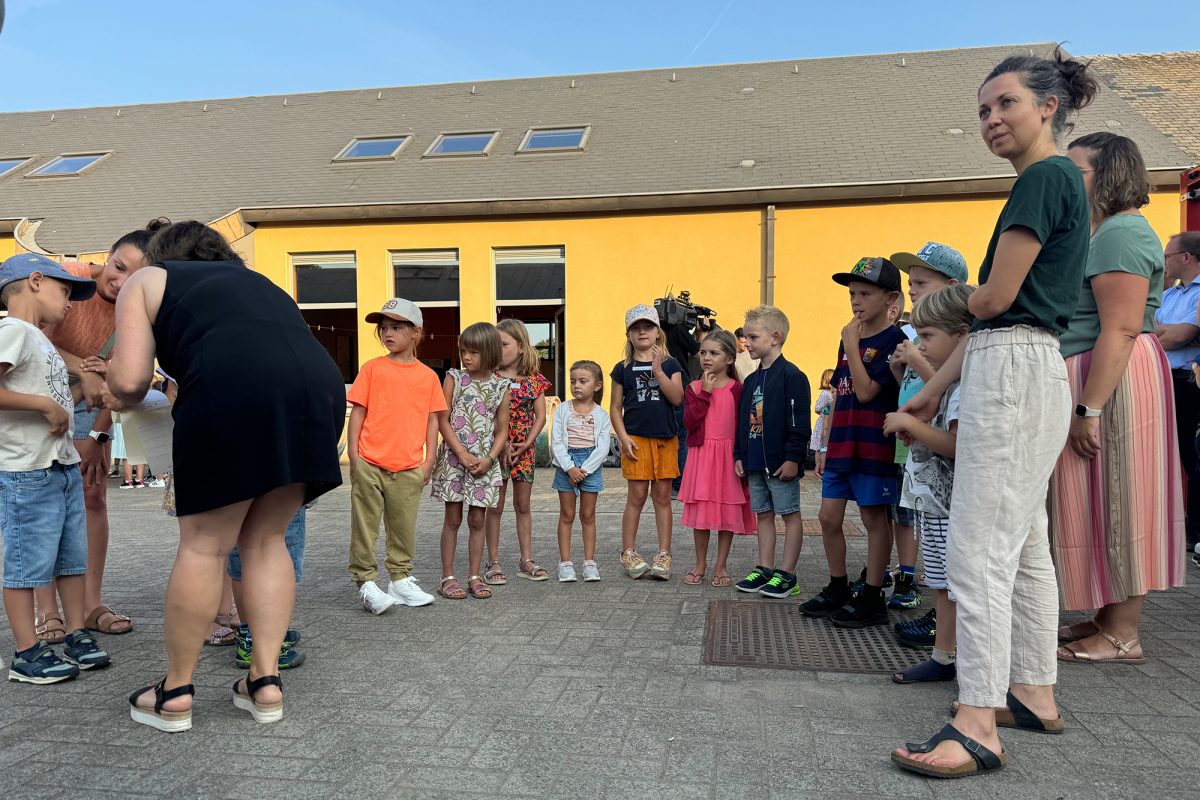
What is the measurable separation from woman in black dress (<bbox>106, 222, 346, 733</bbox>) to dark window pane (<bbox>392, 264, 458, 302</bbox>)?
1121cm

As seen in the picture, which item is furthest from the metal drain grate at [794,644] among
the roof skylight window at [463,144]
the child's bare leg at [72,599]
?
the roof skylight window at [463,144]

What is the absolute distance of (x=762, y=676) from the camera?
3420 mm

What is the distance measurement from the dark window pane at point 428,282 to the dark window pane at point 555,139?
304 cm

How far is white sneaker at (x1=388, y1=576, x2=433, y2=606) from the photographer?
4.73 metres

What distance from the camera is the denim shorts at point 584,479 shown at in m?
5.61

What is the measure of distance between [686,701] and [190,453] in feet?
6.29

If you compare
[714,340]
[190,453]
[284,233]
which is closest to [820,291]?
[714,340]

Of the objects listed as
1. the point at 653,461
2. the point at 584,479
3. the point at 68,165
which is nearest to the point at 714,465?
the point at 653,461

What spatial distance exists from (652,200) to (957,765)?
37.1ft

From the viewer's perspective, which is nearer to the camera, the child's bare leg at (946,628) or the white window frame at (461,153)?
the child's bare leg at (946,628)

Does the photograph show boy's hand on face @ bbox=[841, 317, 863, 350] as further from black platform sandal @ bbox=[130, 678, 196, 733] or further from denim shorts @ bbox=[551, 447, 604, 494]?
black platform sandal @ bbox=[130, 678, 196, 733]

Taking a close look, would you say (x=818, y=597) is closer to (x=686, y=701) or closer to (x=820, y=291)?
(x=686, y=701)

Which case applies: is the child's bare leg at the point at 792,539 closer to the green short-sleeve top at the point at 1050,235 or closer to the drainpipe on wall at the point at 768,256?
the green short-sleeve top at the point at 1050,235

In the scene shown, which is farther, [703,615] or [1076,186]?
[703,615]
